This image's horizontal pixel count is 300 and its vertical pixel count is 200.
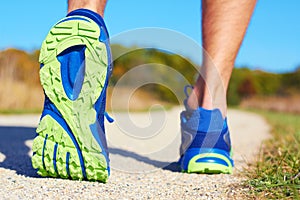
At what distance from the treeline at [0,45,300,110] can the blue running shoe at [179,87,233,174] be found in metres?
0.29

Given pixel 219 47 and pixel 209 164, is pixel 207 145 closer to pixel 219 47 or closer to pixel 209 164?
pixel 209 164

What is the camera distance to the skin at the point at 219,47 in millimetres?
1641

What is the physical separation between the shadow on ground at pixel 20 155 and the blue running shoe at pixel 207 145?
143 mm

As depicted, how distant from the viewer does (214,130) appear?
1.58 m

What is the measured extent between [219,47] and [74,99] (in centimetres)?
68

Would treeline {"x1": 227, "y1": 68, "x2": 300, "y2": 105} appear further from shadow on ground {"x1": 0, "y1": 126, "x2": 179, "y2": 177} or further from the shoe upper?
the shoe upper

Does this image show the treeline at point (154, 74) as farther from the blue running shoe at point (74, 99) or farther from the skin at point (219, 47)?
the blue running shoe at point (74, 99)

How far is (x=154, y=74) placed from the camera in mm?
3406

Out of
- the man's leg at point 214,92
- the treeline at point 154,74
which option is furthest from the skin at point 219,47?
the treeline at point 154,74

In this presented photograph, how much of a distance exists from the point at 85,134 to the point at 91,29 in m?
0.32

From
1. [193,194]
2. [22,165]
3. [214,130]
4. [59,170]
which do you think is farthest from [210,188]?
[22,165]

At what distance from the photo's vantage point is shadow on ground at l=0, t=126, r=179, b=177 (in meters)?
1.51

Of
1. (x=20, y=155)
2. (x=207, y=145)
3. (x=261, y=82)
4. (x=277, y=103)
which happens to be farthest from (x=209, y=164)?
(x=261, y=82)

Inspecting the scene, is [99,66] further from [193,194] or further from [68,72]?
[193,194]
